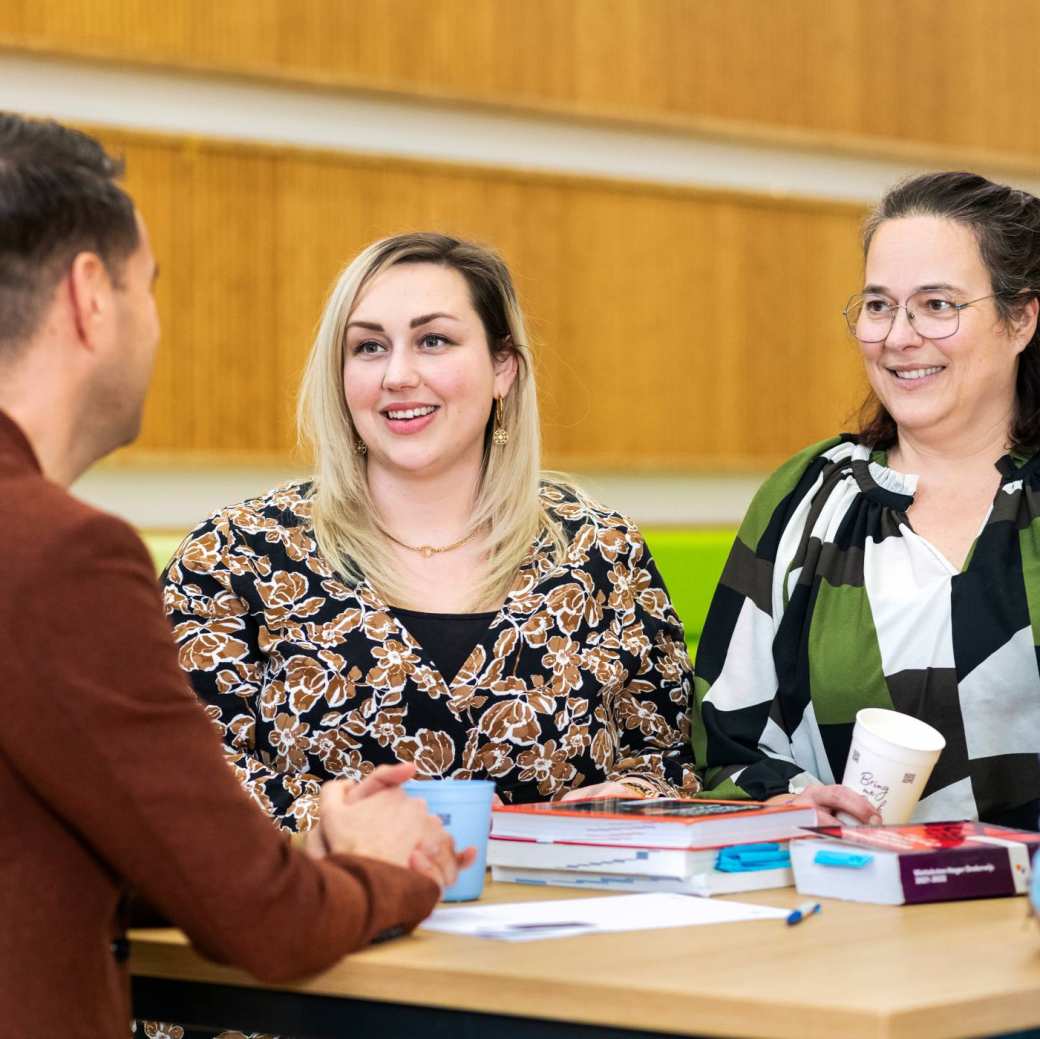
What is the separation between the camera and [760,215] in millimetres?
5531

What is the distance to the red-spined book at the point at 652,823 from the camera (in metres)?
1.64

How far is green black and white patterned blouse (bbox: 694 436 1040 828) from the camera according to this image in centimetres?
227

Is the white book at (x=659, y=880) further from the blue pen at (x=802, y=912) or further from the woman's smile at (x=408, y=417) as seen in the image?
the woman's smile at (x=408, y=417)

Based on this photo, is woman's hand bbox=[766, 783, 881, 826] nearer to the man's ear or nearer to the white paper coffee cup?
the white paper coffee cup

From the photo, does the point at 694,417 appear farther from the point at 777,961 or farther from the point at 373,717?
the point at 777,961

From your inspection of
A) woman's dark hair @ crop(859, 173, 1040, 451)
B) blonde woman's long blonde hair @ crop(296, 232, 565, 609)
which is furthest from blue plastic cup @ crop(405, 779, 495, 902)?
woman's dark hair @ crop(859, 173, 1040, 451)

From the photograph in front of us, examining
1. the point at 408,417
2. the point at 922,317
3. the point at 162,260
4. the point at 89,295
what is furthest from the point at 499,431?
the point at 162,260

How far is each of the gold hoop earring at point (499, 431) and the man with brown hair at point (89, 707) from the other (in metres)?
1.25

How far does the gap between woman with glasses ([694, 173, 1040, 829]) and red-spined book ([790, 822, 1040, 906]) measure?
528mm

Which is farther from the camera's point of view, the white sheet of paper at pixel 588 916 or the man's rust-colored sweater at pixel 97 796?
the white sheet of paper at pixel 588 916

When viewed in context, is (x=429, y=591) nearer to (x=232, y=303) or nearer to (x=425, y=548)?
(x=425, y=548)

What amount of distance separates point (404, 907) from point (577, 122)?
4.09 meters

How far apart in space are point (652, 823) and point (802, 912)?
0.19 m

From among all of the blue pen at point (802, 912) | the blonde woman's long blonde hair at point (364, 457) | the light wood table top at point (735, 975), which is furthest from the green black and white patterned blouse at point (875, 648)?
the light wood table top at point (735, 975)
